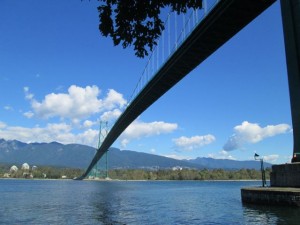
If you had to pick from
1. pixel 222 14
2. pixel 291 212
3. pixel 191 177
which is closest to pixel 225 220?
pixel 291 212

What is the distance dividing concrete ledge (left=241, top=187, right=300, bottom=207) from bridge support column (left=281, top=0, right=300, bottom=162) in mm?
2439

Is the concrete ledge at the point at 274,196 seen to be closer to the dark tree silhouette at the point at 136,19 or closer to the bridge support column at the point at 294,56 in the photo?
the bridge support column at the point at 294,56

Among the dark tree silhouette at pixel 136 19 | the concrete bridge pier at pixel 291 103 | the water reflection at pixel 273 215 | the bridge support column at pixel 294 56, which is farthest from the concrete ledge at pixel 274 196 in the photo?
the dark tree silhouette at pixel 136 19

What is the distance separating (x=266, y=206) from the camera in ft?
76.0

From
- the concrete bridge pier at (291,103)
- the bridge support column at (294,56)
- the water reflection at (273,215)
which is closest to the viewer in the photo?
the water reflection at (273,215)

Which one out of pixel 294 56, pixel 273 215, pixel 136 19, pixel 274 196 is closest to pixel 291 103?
pixel 294 56

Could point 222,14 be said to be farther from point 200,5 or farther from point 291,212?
point 200,5

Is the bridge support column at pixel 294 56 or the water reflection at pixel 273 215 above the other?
the bridge support column at pixel 294 56

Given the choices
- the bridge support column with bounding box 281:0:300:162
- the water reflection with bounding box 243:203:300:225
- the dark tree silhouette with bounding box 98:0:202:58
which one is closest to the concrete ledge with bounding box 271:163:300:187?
the bridge support column with bounding box 281:0:300:162

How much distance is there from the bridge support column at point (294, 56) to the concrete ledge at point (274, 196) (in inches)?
96.0

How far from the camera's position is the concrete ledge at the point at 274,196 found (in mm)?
20750

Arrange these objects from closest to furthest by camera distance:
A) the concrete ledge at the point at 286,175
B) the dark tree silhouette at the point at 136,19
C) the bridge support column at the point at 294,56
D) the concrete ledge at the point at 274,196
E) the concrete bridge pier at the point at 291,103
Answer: the dark tree silhouette at the point at 136,19
the concrete ledge at the point at 274,196
the concrete ledge at the point at 286,175
the concrete bridge pier at the point at 291,103
the bridge support column at the point at 294,56

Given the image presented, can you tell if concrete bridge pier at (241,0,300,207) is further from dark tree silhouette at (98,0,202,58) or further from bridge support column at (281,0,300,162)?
dark tree silhouette at (98,0,202,58)

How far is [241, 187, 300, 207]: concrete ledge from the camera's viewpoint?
20750 millimetres
